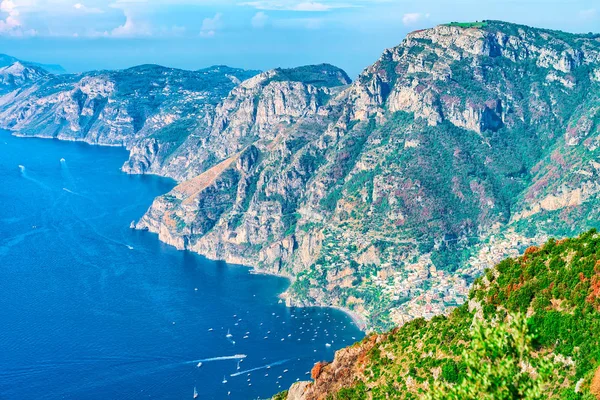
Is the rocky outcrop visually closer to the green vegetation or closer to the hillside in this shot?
the hillside

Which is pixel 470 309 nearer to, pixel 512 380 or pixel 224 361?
pixel 512 380

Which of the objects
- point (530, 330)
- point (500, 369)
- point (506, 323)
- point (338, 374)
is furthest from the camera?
point (338, 374)

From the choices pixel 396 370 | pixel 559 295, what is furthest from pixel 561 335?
pixel 396 370

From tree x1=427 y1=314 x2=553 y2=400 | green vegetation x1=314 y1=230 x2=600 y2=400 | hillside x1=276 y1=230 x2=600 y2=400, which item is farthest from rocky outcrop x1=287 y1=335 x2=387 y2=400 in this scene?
tree x1=427 y1=314 x2=553 y2=400

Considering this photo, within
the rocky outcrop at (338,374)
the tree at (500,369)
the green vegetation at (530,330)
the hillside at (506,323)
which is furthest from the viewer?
the rocky outcrop at (338,374)

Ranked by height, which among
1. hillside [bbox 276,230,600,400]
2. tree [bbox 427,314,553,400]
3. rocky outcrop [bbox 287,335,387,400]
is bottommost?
rocky outcrop [bbox 287,335,387,400]

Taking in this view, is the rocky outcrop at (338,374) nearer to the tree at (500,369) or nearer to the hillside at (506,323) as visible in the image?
the hillside at (506,323)

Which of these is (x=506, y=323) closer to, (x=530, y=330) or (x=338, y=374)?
(x=530, y=330)

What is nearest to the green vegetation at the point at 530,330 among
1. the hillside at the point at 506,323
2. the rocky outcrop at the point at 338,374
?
the hillside at the point at 506,323

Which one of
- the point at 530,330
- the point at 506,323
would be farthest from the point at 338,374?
the point at 530,330
